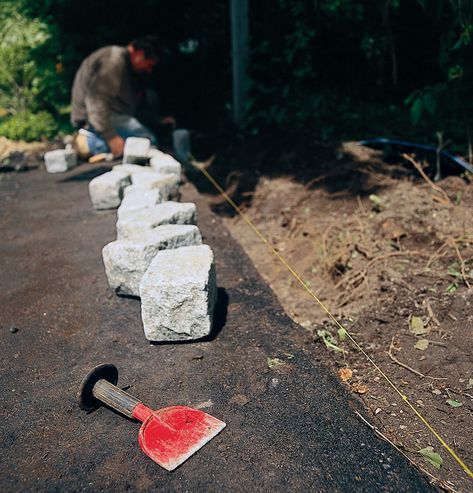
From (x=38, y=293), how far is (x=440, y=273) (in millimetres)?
3035

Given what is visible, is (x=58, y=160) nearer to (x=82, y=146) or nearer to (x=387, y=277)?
(x=82, y=146)

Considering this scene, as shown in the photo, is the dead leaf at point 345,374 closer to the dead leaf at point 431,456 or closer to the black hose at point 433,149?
the dead leaf at point 431,456

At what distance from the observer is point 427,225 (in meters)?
4.21

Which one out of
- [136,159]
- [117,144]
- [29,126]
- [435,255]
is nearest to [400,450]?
[435,255]

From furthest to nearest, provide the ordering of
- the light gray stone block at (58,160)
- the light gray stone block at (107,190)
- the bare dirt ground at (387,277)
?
the light gray stone block at (58,160) → the light gray stone block at (107,190) → the bare dirt ground at (387,277)

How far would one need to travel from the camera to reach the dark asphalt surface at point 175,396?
215cm

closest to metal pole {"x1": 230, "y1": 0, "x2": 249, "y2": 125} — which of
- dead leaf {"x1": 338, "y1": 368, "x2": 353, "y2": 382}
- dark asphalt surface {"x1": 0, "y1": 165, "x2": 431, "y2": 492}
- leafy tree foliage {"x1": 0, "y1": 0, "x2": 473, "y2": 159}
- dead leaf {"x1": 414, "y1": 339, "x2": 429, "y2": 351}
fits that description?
leafy tree foliage {"x1": 0, "y1": 0, "x2": 473, "y2": 159}

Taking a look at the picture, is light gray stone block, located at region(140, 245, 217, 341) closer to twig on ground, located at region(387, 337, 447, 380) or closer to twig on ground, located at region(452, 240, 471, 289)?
twig on ground, located at region(387, 337, 447, 380)

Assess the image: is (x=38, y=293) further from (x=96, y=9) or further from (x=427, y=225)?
(x=96, y=9)

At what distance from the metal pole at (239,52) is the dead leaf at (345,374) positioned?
5361 millimetres

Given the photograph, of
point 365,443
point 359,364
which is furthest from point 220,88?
point 365,443

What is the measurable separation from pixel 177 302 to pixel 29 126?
22.4 ft

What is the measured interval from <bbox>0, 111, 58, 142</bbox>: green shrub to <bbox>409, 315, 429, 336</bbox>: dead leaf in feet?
24.1

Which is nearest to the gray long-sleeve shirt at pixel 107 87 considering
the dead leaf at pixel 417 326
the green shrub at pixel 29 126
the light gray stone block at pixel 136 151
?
the light gray stone block at pixel 136 151
